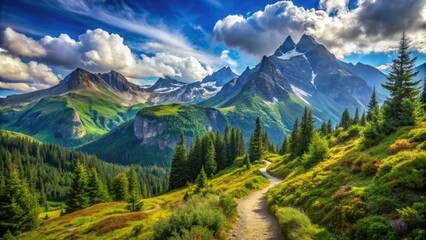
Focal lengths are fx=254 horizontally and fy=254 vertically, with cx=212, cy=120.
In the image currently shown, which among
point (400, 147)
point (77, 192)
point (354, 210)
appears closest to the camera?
point (354, 210)

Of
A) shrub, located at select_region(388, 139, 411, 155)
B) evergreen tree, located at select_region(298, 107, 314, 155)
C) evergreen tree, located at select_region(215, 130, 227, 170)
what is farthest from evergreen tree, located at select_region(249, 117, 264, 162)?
shrub, located at select_region(388, 139, 411, 155)

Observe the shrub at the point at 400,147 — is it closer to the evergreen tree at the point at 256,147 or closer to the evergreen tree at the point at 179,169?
the evergreen tree at the point at 256,147

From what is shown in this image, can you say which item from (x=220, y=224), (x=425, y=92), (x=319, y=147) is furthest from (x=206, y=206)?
(x=425, y=92)

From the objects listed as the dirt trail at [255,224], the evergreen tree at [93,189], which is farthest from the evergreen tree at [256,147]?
the dirt trail at [255,224]

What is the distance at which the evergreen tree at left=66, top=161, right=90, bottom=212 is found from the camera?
7350 cm

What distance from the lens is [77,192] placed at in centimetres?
7462

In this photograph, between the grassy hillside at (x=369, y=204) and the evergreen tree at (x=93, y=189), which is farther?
the evergreen tree at (x=93, y=189)

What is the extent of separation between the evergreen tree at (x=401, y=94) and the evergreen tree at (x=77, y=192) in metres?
75.6

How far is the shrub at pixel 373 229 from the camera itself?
1255 centimetres

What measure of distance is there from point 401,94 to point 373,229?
3394 cm

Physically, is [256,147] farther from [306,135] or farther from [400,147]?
[400,147]

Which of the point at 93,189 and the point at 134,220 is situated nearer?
the point at 134,220

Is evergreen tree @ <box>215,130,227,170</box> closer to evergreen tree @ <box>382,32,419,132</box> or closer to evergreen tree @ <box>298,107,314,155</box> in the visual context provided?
evergreen tree @ <box>298,107,314,155</box>

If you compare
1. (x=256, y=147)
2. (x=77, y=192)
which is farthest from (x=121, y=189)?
(x=256, y=147)
